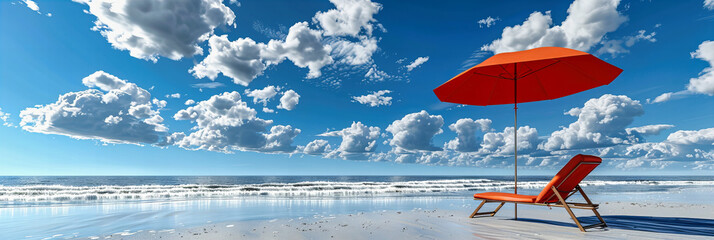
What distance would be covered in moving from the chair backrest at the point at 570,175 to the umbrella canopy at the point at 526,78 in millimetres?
656

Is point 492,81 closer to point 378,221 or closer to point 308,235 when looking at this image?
point 378,221

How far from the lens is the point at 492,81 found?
7035mm

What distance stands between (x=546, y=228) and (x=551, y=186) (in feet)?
2.50

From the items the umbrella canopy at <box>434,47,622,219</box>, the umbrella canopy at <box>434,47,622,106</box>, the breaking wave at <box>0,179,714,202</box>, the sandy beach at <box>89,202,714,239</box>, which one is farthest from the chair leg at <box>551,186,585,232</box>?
the breaking wave at <box>0,179,714,202</box>

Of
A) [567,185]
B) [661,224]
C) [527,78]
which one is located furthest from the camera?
[527,78]

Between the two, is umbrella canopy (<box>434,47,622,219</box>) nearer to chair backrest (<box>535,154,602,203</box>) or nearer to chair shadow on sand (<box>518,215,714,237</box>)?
chair backrest (<box>535,154,602,203</box>)

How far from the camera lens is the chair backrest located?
497 centimetres

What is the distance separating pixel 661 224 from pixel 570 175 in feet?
8.20

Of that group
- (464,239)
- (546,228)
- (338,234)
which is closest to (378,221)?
(338,234)

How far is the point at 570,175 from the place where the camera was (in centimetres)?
507

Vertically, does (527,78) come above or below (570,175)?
above

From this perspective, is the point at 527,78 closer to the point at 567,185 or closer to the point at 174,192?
the point at 567,185

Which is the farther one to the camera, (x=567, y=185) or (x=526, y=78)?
(x=526, y=78)

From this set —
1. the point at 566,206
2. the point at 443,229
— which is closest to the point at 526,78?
the point at 566,206
